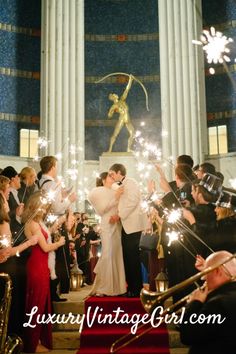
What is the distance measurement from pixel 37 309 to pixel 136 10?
41.3ft

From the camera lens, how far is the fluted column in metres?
14.1

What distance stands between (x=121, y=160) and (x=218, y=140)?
3.14 metres

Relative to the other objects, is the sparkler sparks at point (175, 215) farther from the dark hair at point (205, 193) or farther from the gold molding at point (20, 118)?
the gold molding at point (20, 118)

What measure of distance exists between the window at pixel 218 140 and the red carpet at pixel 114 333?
9.42m

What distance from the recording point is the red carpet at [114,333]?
562cm

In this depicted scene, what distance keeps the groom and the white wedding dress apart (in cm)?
9

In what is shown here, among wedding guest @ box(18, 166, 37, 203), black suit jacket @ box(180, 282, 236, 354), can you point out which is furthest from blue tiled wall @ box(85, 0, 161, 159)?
black suit jacket @ box(180, 282, 236, 354)

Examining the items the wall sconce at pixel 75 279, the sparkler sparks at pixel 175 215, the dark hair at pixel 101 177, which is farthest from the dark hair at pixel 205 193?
the wall sconce at pixel 75 279

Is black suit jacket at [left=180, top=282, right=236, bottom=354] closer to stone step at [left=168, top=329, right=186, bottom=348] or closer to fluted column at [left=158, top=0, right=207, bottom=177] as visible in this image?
stone step at [left=168, top=329, right=186, bottom=348]

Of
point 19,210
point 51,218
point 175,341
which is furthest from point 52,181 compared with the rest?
point 175,341

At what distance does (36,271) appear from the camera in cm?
547

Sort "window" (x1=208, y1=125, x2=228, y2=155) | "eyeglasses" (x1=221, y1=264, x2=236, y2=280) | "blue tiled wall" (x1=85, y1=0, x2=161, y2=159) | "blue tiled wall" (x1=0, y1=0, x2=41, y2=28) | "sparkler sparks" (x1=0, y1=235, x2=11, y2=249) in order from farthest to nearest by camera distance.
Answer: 1. "blue tiled wall" (x1=85, y1=0, x2=161, y2=159)
2. "blue tiled wall" (x1=0, y1=0, x2=41, y2=28)
3. "window" (x1=208, y1=125, x2=228, y2=155)
4. "sparkler sparks" (x1=0, y1=235, x2=11, y2=249)
5. "eyeglasses" (x1=221, y1=264, x2=236, y2=280)

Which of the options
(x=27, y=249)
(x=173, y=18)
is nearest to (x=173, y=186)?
(x=27, y=249)

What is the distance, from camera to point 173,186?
662cm
